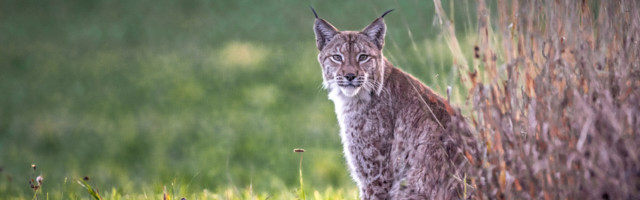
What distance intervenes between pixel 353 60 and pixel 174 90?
5.17 m

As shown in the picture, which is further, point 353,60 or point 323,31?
point 323,31

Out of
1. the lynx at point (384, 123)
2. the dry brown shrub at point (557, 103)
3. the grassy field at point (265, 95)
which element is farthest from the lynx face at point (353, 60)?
the dry brown shrub at point (557, 103)

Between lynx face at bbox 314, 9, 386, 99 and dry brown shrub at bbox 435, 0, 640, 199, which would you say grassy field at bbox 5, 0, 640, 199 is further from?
lynx face at bbox 314, 9, 386, 99

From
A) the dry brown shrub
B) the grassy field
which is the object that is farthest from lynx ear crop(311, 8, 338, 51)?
the dry brown shrub

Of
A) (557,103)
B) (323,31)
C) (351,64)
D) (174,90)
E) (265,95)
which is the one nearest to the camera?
(557,103)

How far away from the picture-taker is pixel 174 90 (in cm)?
973

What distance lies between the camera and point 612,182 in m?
3.37

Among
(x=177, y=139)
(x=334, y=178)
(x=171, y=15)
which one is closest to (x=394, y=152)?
(x=334, y=178)

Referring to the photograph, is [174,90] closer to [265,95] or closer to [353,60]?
[265,95]

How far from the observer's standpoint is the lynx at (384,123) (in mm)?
4398

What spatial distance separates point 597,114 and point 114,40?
10042 mm

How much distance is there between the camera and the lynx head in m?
4.95

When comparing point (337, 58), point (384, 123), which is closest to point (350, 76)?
point (337, 58)

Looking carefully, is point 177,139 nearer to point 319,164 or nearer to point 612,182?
point 319,164
